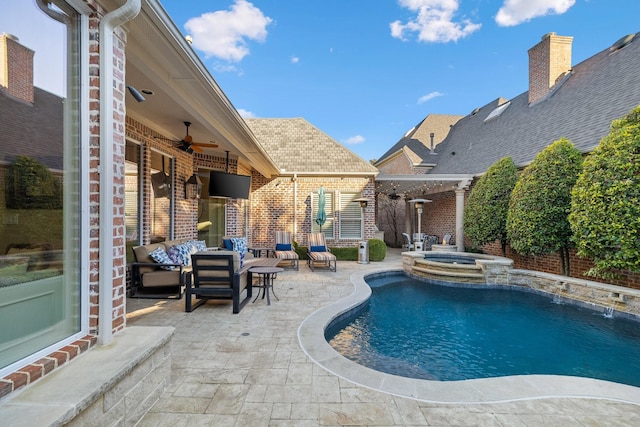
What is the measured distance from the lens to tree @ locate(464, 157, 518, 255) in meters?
8.40

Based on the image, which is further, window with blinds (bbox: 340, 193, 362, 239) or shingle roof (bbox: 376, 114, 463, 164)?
shingle roof (bbox: 376, 114, 463, 164)

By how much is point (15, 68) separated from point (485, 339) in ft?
18.3

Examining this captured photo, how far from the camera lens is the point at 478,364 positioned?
3521 mm

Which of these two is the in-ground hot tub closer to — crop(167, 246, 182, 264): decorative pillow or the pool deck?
the pool deck

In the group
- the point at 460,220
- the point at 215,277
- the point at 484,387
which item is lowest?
the point at 484,387

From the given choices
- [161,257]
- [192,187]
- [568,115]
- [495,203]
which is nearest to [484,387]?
[161,257]

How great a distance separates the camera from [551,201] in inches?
259

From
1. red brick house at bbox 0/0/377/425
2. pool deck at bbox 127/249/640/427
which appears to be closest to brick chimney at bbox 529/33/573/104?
pool deck at bbox 127/249/640/427

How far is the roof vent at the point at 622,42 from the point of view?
29.8 ft

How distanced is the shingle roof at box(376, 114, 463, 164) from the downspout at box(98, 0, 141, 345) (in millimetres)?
15667

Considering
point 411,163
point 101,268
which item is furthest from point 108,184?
point 411,163

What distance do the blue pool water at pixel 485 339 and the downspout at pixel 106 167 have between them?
2651 millimetres

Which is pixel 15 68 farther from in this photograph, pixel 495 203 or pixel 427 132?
pixel 427 132

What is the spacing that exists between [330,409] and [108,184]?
231 cm
